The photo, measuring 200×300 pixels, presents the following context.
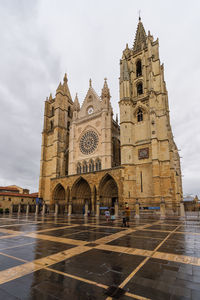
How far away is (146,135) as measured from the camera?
2561cm

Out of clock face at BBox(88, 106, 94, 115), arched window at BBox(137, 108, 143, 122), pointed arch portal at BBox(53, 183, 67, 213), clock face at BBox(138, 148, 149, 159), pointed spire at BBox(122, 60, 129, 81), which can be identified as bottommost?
pointed arch portal at BBox(53, 183, 67, 213)

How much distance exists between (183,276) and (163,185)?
66.0 feet

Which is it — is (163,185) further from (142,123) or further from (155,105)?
(155,105)

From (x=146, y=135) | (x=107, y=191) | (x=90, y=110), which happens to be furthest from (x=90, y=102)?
(x=107, y=191)

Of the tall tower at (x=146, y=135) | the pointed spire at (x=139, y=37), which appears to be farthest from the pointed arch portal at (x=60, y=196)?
the pointed spire at (x=139, y=37)

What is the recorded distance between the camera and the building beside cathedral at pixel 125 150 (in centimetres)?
2302

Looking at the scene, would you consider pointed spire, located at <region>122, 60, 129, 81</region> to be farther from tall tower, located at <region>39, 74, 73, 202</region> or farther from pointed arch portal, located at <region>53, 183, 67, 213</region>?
pointed arch portal, located at <region>53, 183, 67, 213</region>

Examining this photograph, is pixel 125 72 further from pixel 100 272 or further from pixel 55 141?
pixel 100 272

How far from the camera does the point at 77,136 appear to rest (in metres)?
33.3

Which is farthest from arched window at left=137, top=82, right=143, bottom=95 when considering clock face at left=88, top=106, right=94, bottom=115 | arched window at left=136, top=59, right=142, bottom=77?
clock face at left=88, top=106, right=94, bottom=115

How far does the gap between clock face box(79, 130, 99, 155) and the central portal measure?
5.78 m

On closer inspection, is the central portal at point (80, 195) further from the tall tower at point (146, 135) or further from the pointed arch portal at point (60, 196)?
the tall tower at point (146, 135)

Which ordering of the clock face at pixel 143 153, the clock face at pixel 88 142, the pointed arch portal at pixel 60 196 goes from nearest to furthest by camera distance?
the clock face at pixel 143 153 → the clock face at pixel 88 142 → the pointed arch portal at pixel 60 196

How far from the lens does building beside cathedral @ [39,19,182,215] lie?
75.5 ft
